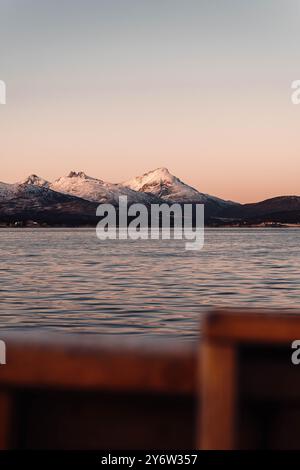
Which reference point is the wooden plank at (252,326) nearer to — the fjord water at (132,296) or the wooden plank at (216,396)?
→ the wooden plank at (216,396)

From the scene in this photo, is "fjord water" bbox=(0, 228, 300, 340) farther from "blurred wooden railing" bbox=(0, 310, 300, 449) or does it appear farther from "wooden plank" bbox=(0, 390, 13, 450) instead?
"wooden plank" bbox=(0, 390, 13, 450)

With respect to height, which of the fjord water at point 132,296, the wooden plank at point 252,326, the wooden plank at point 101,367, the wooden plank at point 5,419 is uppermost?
the wooden plank at point 252,326

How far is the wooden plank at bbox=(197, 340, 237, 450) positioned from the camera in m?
2.85

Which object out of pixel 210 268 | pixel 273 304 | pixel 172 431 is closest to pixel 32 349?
pixel 172 431

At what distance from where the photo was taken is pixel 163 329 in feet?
82.2

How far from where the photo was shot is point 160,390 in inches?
118

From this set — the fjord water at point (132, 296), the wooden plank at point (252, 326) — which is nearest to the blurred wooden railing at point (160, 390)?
the wooden plank at point (252, 326)

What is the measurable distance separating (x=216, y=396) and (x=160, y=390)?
236mm

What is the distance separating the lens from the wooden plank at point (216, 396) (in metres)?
2.85

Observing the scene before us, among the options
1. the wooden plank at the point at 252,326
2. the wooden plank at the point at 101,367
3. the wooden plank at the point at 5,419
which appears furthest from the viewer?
the wooden plank at the point at 5,419

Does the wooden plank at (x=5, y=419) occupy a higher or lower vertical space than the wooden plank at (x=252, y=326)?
lower

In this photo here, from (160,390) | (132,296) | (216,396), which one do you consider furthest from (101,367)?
(132,296)
